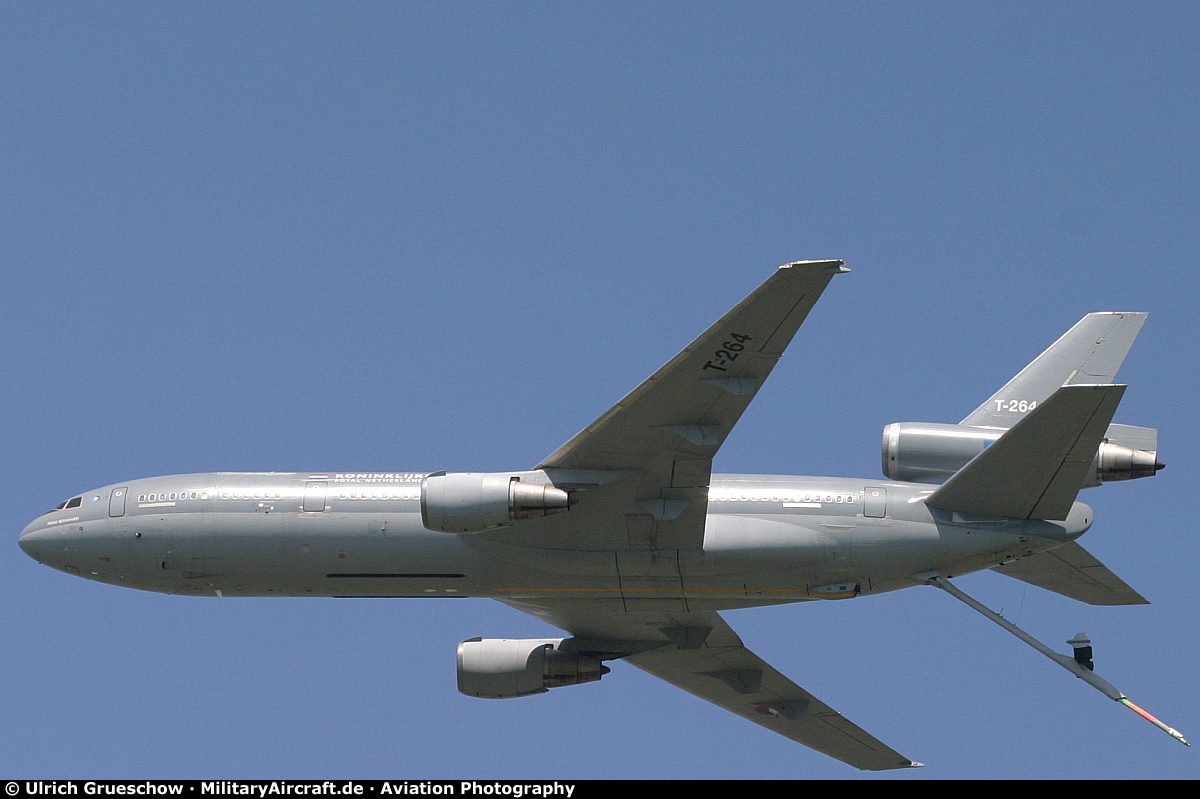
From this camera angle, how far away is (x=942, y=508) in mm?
35531

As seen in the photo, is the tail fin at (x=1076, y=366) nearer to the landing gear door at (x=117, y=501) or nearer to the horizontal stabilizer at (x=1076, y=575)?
the horizontal stabilizer at (x=1076, y=575)

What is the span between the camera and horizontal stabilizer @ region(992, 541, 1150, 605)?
121 feet

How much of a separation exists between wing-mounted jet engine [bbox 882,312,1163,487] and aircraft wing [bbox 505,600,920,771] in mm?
6625

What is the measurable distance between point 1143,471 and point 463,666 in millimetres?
15822

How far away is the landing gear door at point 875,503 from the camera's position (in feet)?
117

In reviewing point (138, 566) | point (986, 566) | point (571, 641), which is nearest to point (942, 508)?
point (986, 566)

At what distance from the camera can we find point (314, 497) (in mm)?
36938

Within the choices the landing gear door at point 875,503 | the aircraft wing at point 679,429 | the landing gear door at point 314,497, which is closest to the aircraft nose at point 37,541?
the landing gear door at point 314,497

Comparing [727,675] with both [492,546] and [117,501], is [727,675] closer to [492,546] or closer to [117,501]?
[492,546]

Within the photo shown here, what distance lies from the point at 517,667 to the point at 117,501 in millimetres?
9820

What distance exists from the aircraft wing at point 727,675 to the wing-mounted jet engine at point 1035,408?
6.62 m

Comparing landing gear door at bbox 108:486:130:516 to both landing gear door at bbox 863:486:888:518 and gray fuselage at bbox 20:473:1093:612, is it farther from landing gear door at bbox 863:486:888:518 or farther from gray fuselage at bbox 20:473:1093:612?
landing gear door at bbox 863:486:888:518
